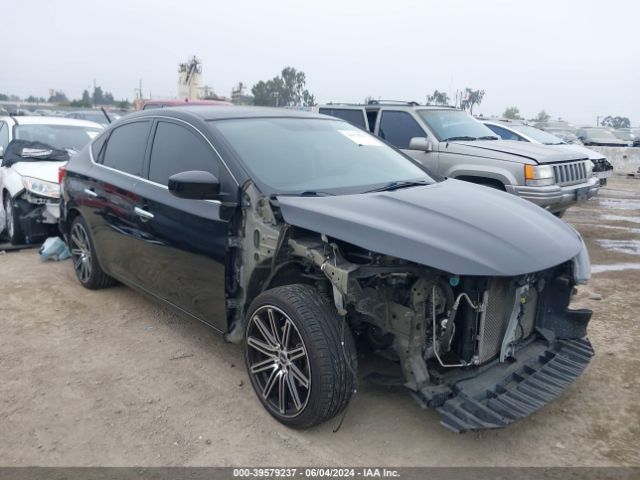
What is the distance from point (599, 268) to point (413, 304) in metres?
4.42

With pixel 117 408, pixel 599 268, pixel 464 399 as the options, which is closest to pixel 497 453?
pixel 464 399

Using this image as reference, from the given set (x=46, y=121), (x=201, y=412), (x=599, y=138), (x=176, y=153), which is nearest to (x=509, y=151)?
(x=176, y=153)

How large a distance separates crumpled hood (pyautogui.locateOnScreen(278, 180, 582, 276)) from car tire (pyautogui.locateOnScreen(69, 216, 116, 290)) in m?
2.81

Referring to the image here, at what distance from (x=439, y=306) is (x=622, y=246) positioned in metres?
5.82

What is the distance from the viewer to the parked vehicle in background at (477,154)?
7.12m

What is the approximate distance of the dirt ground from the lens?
9.89ft

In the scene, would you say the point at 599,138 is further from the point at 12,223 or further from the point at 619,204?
the point at 12,223

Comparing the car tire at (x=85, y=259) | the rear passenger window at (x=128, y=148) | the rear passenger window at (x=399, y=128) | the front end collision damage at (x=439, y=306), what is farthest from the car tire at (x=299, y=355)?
the rear passenger window at (x=399, y=128)

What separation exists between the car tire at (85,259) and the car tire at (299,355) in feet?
8.32

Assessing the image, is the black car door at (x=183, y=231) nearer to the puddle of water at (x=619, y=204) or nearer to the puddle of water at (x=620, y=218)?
the puddle of water at (x=620, y=218)

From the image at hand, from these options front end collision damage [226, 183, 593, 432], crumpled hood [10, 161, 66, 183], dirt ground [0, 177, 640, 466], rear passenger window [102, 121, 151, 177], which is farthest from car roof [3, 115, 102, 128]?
front end collision damage [226, 183, 593, 432]

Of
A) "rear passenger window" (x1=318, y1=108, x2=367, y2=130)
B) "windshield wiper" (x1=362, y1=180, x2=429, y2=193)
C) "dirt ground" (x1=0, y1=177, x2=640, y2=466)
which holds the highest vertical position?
"rear passenger window" (x1=318, y1=108, x2=367, y2=130)

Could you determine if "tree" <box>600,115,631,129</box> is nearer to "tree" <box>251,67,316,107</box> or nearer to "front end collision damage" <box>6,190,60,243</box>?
"tree" <box>251,67,316,107</box>

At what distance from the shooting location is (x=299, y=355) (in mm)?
3102
